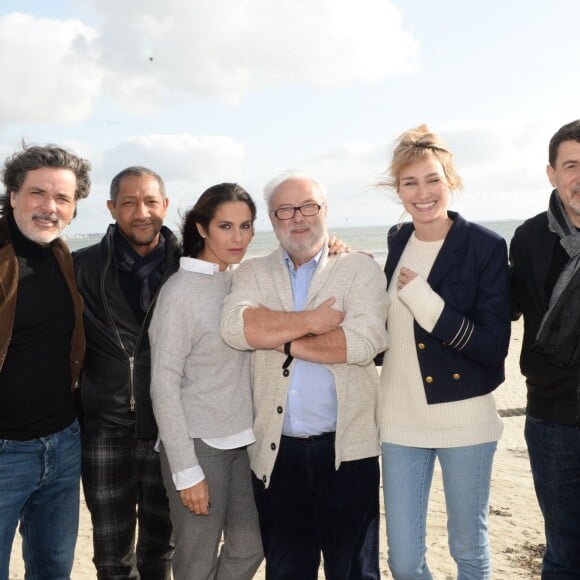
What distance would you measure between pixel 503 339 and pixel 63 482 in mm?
2644

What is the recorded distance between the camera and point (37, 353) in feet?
11.4

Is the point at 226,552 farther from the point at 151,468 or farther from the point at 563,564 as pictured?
Answer: the point at 563,564

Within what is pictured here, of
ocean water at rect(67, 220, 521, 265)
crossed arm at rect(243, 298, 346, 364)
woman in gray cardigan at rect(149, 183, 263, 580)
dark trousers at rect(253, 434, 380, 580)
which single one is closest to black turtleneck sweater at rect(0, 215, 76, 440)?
woman in gray cardigan at rect(149, 183, 263, 580)

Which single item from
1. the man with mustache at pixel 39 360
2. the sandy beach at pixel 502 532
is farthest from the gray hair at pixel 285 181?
the sandy beach at pixel 502 532

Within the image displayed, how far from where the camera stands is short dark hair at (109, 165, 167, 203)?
413 cm

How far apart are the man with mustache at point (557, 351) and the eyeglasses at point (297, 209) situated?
4.21 feet

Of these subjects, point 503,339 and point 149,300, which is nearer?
point 503,339

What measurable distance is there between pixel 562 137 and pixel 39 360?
3.21 metres

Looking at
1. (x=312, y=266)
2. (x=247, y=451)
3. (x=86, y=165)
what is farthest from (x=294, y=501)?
(x=86, y=165)

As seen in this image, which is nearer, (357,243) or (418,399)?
(418,399)

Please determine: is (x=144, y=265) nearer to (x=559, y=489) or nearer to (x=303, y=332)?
(x=303, y=332)

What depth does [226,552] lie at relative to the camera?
3.59 metres

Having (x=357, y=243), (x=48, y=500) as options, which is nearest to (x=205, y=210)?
(x=48, y=500)

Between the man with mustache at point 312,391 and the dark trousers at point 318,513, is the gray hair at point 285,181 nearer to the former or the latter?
the man with mustache at point 312,391
